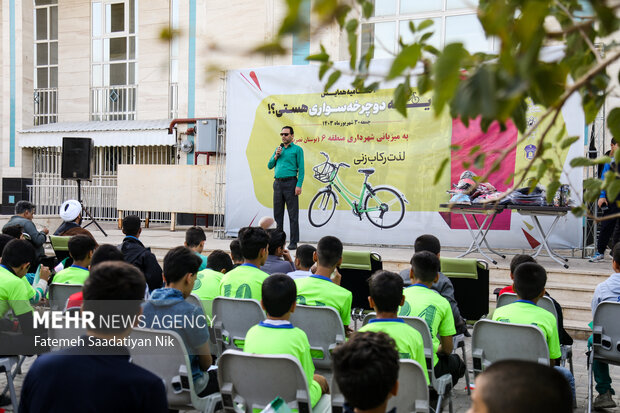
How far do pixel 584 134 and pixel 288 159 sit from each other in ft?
13.1

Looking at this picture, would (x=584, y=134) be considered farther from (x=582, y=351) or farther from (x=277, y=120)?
(x=277, y=120)

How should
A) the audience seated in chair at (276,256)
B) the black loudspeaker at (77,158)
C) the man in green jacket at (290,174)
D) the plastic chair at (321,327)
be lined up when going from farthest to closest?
the black loudspeaker at (77,158)
the man in green jacket at (290,174)
the audience seated in chair at (276,256)
the plastic chair at (321,327)

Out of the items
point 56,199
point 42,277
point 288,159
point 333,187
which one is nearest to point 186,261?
point 42,277

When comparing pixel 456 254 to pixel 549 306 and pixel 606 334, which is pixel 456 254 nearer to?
pixel 549 306

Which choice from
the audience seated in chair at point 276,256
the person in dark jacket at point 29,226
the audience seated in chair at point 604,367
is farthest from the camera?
the person in dark jacket at point 29,226

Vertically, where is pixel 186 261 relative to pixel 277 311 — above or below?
above

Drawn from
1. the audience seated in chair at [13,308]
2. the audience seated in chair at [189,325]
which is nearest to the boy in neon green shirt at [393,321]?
the audience seated in chair at [189,325]

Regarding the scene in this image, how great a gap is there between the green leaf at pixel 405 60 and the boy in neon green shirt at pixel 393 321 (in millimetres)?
1842

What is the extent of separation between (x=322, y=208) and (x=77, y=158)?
5141 millimetres

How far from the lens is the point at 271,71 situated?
9.56 meters

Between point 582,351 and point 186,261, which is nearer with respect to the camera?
point 186,261

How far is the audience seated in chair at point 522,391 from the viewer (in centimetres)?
125

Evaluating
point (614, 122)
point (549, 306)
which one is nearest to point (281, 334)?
point (614, 122)

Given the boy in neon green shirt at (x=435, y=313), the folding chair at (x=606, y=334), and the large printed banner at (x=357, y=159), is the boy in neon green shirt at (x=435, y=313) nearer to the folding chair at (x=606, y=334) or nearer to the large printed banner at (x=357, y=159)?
the folding chair at (x=606, y=334)
